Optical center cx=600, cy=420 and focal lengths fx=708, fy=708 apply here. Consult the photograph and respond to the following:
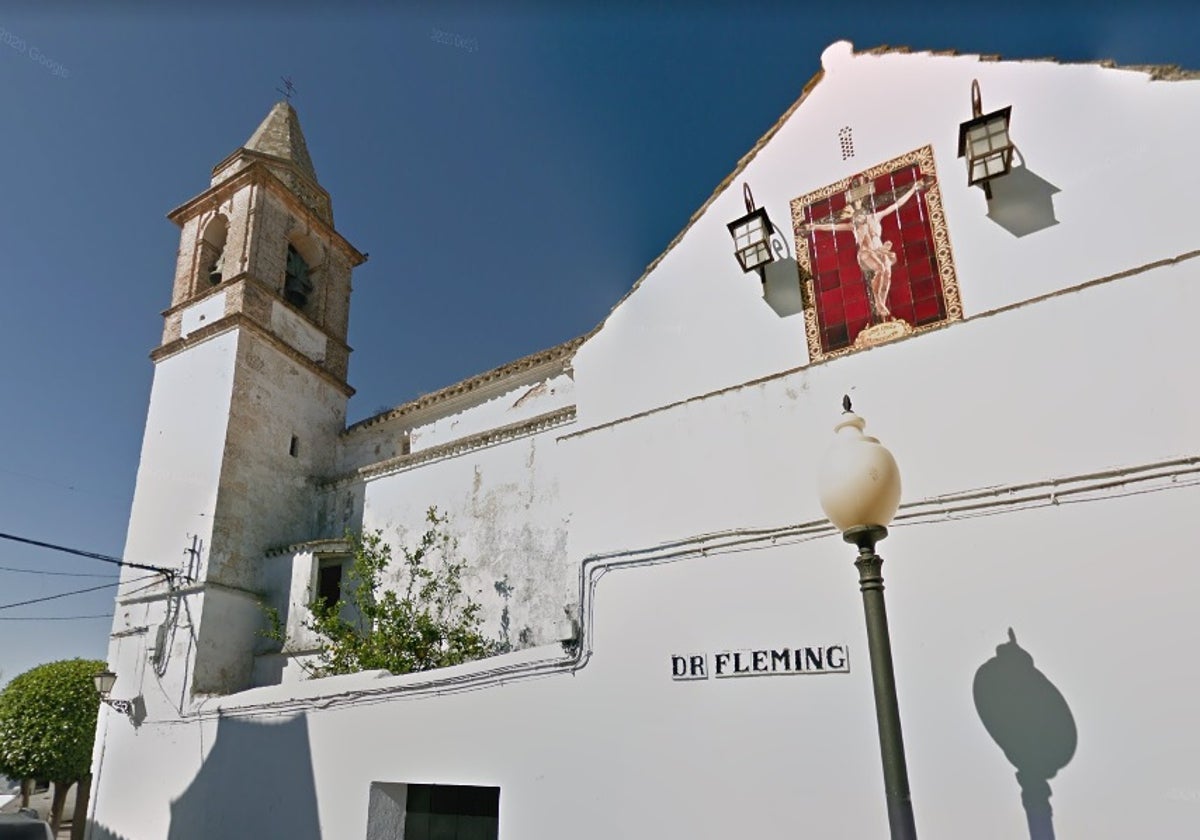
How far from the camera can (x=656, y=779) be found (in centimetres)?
551

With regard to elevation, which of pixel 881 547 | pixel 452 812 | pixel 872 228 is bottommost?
pixel 452 812

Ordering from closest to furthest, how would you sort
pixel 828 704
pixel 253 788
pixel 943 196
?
pixel 828 704 → pixel 943 196 → pixel 253 788

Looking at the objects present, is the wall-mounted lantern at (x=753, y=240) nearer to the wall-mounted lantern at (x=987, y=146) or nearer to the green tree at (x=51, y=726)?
the wall-mounted lantern at (x=987, y=146)

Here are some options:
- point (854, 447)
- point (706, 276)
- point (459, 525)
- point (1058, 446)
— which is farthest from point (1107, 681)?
point (459, 525)

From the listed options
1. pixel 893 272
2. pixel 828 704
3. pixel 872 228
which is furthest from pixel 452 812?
pixel 872 228

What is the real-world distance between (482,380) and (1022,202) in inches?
420

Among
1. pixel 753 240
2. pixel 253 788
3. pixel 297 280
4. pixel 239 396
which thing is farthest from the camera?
pixel 297 280

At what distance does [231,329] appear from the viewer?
14.3 metres

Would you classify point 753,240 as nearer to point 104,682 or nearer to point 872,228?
point 872,228

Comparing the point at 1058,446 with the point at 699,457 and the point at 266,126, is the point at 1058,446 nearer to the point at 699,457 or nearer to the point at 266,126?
the point at 699,457

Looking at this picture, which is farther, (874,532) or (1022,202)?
(1022,202)

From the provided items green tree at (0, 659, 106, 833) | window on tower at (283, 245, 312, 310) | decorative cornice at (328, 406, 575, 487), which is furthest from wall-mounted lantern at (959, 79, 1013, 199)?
green tree at (0, 659, 106, 833)

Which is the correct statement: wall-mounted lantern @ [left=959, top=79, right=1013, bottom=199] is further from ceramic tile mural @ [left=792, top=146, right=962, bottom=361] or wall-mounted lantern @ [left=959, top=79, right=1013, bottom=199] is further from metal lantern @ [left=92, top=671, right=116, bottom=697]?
metal lantern @ [left=92, top=671, right=116, bottom=697]

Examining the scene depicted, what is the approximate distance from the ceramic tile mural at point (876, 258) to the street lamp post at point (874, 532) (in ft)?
9.35
